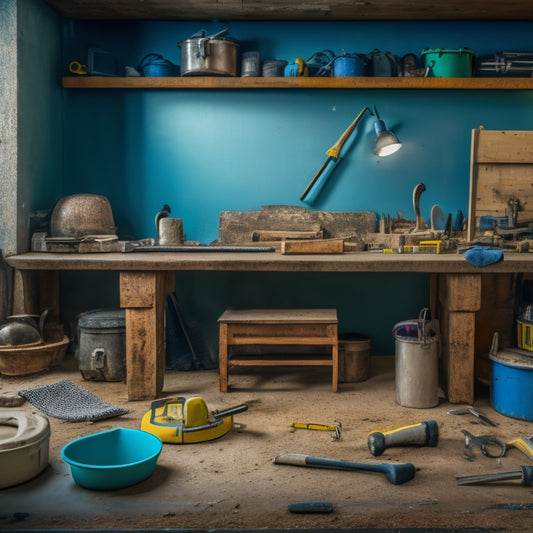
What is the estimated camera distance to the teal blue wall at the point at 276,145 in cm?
478

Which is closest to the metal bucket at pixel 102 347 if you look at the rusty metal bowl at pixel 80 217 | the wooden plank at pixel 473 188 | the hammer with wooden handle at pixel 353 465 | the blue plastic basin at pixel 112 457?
the rusty metal bowl at pixel 80 217

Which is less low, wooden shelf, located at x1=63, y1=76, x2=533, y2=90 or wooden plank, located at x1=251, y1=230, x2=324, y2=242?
wooden shelf, located at x1=63, y1=76, x2=533, y2=90

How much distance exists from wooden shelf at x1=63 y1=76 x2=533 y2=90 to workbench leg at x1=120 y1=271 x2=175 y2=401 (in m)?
1.71

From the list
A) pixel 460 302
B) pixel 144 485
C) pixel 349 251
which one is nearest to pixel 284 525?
pixel 144 485

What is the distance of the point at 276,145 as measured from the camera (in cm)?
486

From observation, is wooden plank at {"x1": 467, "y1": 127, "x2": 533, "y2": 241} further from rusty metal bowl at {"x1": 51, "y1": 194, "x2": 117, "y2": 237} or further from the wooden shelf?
rusty metal bowl at {"x1": 51, "y1": 194, "x2": 117, "y2": 237}

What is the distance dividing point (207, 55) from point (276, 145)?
87cm

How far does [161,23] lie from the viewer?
4.82 m

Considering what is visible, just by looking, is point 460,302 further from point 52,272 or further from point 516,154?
point 52,272

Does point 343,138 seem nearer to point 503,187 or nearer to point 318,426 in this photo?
point 503,187

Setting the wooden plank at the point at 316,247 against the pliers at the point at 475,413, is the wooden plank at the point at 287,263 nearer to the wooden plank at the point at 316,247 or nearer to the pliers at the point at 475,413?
the wooden plank at the point at 316,247

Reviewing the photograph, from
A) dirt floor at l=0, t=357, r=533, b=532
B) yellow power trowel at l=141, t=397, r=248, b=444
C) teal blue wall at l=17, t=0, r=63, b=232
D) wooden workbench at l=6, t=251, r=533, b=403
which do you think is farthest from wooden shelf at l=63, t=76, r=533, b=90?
yellow power trowel at l=141, t=397, r=248, b=444

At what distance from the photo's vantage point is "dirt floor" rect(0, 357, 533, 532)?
231cm

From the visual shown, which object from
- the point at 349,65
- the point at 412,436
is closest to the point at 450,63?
the point at 349,65
